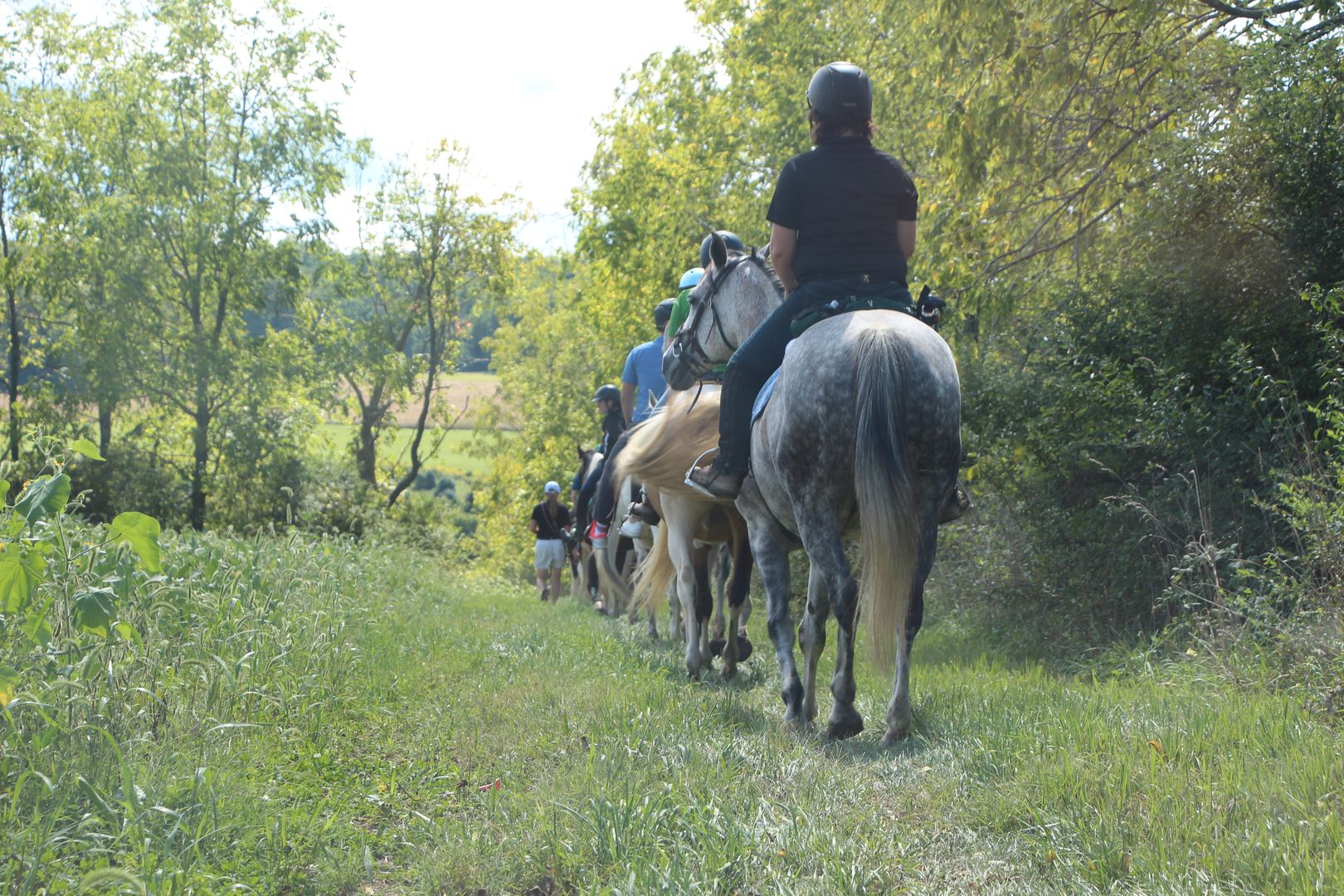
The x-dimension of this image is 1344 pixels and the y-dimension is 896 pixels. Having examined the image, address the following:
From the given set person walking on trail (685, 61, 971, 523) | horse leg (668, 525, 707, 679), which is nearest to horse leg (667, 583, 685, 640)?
horse leg (668, 525, 707, 679)

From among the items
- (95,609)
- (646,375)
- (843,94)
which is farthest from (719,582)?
Answer: (95,609)

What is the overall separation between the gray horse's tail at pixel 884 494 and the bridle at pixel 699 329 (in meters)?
2.20

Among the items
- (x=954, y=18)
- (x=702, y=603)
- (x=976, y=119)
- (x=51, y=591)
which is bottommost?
(x=702, y=603)

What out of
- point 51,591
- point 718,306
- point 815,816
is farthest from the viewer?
point 718,306

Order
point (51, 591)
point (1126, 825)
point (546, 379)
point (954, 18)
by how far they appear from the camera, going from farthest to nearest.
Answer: point (546, 379), point (954, 18), point (51, 591), point (1126, 825)

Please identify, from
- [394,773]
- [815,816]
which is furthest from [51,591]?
[815,816]

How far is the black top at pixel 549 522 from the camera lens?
66.1ft

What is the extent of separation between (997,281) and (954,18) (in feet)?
8.71

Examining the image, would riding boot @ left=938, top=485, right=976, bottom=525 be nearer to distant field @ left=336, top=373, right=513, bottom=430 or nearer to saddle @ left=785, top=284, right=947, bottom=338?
saddle @ left=785, top=284, right=947, bottom=338

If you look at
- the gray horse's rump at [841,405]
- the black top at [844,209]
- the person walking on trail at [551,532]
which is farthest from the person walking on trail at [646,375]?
the person walking on trail at [551,532]

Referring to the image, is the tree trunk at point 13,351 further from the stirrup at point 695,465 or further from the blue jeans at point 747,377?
the blue jeans at point 747,377

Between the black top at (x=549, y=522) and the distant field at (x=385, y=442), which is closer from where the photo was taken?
the black top at (x=549, y=522)

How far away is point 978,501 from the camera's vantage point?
10500 millimetres

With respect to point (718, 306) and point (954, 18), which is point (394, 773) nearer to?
point (718, 306)
